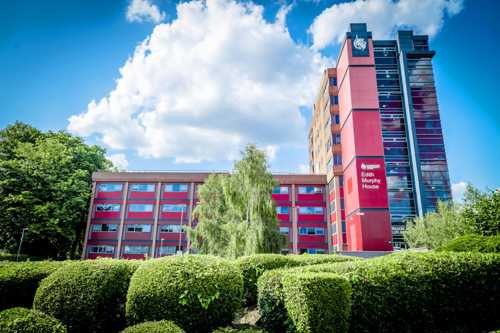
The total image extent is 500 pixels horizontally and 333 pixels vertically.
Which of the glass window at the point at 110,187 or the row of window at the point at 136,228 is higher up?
the glass window at the point at 110,187

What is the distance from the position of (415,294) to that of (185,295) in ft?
16.0

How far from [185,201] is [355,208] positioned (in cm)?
2345

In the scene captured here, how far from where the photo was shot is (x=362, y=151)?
3681cm

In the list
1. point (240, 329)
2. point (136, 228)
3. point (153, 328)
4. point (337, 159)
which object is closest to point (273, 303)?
point (240, 329)

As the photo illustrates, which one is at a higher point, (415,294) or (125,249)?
(415,294)

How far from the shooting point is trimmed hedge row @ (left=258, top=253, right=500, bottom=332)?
613 cm

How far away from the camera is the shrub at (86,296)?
5.65 m

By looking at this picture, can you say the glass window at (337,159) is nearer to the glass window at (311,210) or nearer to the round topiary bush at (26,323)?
the glass window at (311,210)

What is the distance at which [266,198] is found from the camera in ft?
74.2

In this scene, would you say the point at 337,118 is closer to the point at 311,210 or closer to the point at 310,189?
the point at 310,189

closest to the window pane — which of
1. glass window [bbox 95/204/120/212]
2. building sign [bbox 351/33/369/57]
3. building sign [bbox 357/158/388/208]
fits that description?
glass window [bbox 95/204/120/212]

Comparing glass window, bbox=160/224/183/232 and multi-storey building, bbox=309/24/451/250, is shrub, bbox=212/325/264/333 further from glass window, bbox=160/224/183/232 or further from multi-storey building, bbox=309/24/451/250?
glass window, bbox=160/224/183/232

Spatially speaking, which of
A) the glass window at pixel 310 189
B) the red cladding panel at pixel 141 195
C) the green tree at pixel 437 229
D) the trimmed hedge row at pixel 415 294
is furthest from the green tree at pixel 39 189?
the green tree at pixel 437 229

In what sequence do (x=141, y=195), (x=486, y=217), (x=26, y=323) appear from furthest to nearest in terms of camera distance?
(x=141, y=195) < (x=486, y=217) < (x=26, y=323)
